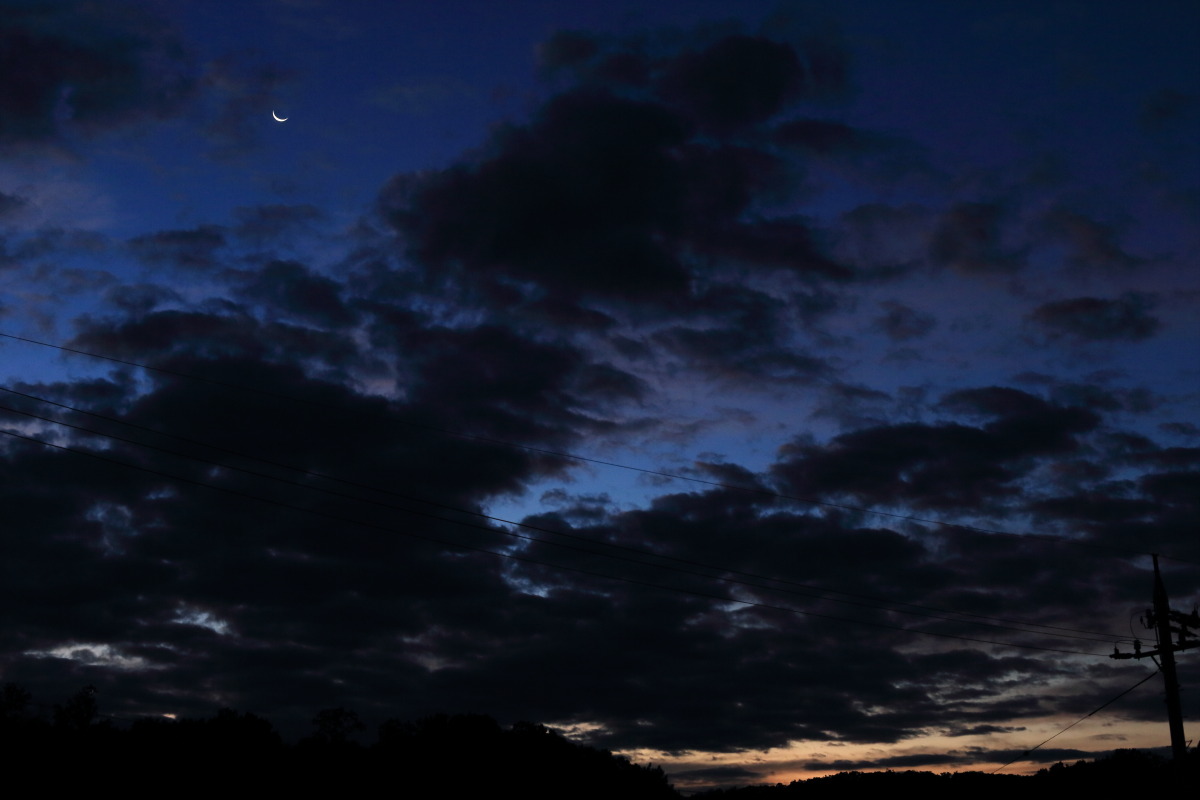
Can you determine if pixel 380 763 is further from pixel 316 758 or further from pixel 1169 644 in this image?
pixel 1169 644

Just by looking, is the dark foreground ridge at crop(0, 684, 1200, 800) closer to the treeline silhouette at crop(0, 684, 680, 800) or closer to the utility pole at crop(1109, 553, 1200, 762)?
the treeline silhouette at crop(0, 684, 680, 800)

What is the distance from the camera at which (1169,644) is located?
161ft

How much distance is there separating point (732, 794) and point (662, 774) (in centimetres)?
2511

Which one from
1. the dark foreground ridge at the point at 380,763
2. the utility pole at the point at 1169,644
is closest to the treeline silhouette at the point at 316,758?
the dark foreground ridge at the point at 380,763

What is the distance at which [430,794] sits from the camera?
106m

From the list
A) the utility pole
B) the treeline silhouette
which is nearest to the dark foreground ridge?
the treeline silhouette

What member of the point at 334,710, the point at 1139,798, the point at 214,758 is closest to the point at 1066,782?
the point at 1139,798

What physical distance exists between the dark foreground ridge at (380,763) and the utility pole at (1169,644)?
33689 mm

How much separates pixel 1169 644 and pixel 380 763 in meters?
87.6

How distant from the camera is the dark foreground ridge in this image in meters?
91.3

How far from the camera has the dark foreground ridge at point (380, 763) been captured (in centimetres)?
9131

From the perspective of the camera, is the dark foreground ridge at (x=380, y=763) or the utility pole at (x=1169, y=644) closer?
the utility pole at (x=1169, y=644)

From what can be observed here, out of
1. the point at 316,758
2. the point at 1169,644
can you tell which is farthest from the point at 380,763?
the point at 1169,644

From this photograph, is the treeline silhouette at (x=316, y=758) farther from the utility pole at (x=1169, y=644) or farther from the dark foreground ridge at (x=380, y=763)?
the utility pole at (x=1169, y=644)
